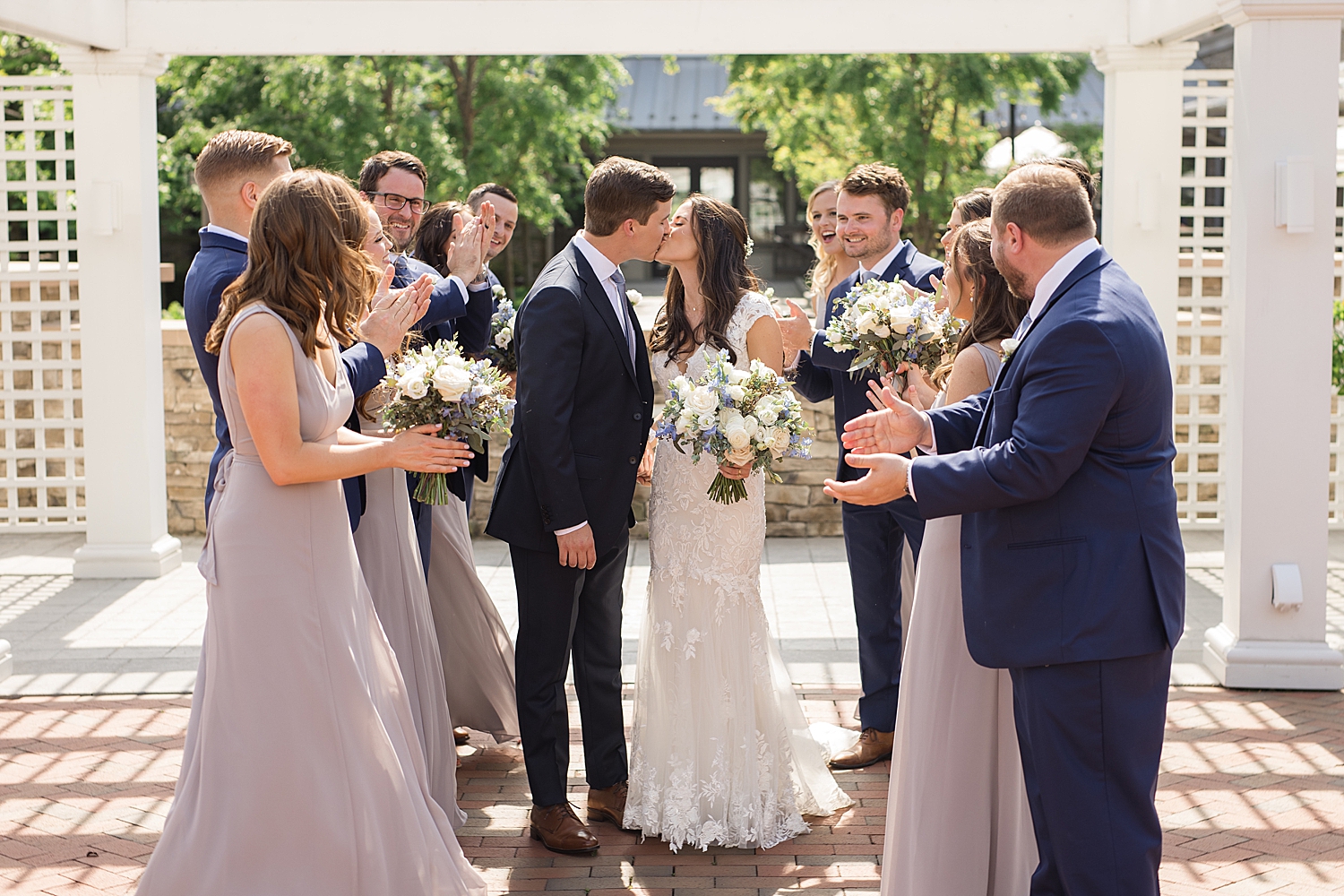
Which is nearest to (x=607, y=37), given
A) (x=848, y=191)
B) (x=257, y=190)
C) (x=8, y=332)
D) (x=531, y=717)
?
(x=848, y=191)

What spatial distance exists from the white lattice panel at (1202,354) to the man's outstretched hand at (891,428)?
5.83 meters

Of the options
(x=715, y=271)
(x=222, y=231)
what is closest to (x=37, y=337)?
(x=222, y=231)

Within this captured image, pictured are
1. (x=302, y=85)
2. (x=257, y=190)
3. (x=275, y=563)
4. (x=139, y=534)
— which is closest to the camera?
(x=275, y=563)

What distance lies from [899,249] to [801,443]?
1.66 m

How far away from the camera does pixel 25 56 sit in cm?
1727

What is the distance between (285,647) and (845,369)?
2642 mm

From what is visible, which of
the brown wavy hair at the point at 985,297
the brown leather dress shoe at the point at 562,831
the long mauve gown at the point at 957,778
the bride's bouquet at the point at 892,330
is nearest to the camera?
the long mauve gown at the point at 957,778

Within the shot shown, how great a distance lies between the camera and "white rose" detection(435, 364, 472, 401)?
12.7ft

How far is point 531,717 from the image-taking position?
4453 millimetres

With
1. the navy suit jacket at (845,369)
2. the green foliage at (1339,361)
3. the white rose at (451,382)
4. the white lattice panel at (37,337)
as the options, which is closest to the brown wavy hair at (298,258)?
the white rose at (451,382)

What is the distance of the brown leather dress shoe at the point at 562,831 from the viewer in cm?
438

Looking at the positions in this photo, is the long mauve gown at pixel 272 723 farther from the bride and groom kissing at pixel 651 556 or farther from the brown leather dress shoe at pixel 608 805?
the brown leather dress shoe at pixel 608 805

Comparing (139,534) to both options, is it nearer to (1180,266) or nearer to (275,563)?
(275,563)

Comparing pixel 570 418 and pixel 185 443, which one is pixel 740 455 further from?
pixel 185 443
